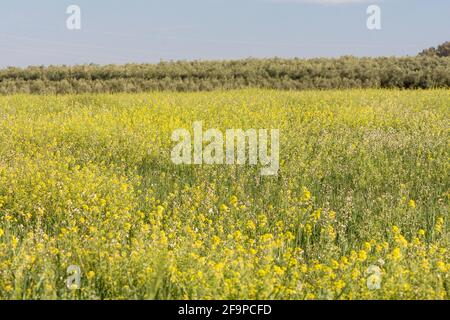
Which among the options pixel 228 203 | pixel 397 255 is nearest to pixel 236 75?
pixel 228 203

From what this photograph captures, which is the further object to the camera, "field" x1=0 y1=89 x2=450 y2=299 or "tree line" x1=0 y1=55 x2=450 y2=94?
"tree line" x1=0 y1=55 x2=450 y2=94

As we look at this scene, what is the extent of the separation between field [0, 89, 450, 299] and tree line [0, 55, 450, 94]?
5302 mm

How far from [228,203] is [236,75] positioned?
17.8 meters

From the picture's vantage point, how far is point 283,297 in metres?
3.88

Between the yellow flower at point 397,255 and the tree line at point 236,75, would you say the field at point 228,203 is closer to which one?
the yellow flower at point 397,255

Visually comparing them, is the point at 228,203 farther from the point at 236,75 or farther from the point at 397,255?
the point at 236,75

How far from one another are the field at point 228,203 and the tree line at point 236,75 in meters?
5.30

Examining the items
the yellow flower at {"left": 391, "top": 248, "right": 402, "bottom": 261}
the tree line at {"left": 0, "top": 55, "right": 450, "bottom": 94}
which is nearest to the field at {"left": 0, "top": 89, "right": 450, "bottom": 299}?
the yellow flower at {"left": 391, "top": 248, "right": 402, "bottom": 261}

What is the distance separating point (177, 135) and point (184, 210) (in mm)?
4537

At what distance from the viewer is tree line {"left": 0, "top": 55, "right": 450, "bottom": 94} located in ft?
72.9

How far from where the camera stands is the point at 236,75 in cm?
2438

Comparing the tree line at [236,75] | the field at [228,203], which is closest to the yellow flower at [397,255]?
the field at [228,203]

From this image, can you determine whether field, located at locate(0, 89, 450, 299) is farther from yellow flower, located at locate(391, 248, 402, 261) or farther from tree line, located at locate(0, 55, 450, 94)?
tree line, located at locate(0, 55, 450, 94)

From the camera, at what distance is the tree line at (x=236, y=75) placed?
2223 centimetres
